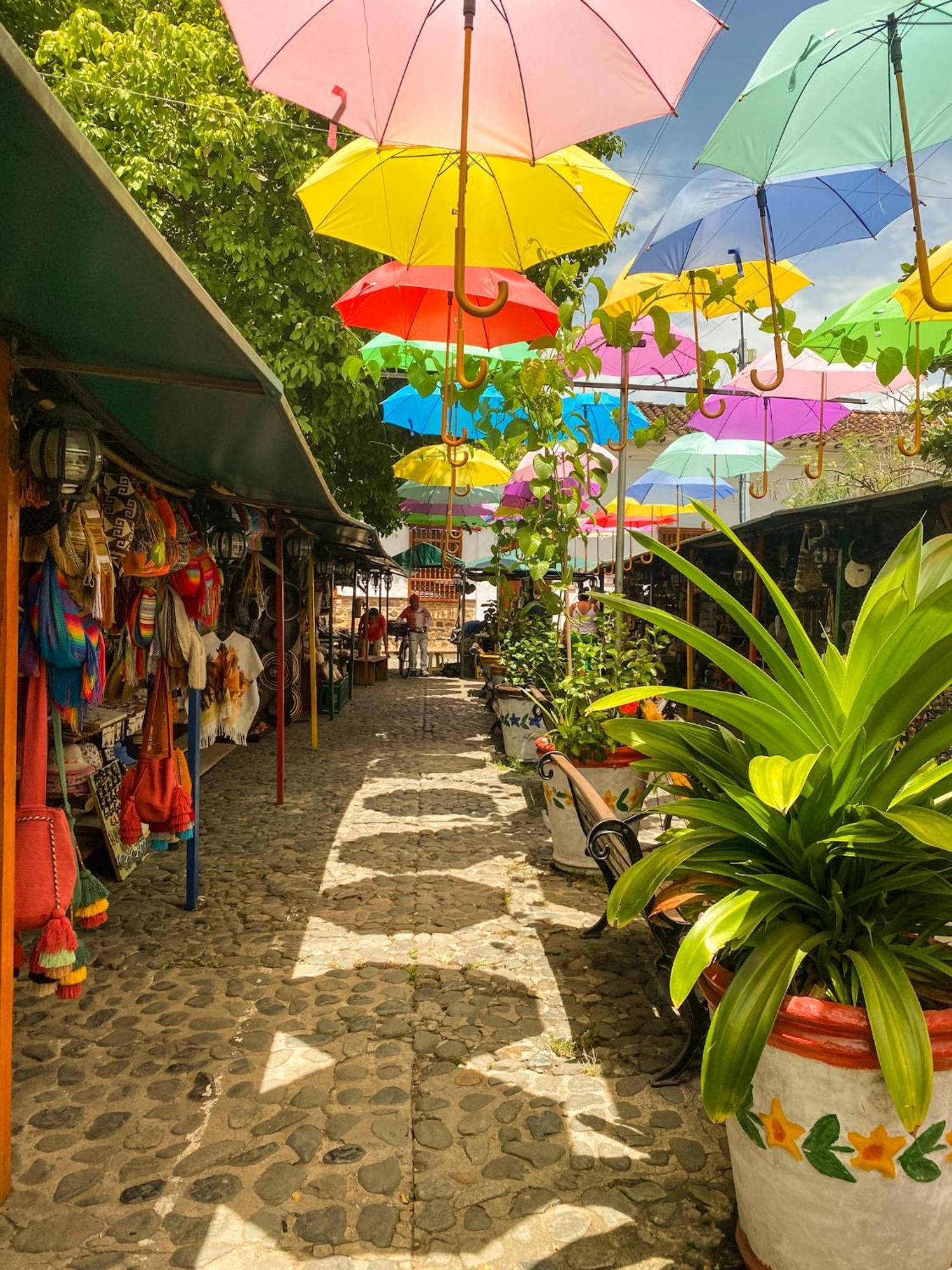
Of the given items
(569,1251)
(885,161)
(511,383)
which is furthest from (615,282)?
(569,1251)

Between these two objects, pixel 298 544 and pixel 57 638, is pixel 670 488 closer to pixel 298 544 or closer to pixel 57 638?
pixel 298 544

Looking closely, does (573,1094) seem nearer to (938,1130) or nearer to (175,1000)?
(938,1130)

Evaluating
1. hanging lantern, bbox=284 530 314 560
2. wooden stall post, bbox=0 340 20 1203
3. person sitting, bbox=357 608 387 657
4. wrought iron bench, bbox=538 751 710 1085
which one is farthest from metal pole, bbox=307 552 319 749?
person sitting, bbox=357 608 387 657

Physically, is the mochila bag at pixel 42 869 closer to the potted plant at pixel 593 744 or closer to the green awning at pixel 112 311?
the green awning at pixel 112 311

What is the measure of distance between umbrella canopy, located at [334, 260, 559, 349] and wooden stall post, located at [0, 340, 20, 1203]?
3.00 meters

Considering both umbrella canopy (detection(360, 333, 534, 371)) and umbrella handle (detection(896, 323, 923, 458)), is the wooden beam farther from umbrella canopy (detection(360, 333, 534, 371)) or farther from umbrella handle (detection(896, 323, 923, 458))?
umbrella handle (detection(896, 323, 923, 458))

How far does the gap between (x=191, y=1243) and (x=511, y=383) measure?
4.16 meters

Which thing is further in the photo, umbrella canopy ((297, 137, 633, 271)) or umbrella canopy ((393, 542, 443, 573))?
umbrella canopy ((393, 542, 443, 573))

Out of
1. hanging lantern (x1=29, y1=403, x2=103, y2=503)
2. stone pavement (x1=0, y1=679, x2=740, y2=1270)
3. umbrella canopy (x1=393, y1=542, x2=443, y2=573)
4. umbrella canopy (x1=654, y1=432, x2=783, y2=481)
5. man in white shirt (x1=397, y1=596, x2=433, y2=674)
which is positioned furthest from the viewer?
man in white shirt (x1=397, y1=596, x2=433, y2=674)

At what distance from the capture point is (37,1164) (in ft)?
7.65

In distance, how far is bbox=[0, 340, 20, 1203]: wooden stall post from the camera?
2.20 meters

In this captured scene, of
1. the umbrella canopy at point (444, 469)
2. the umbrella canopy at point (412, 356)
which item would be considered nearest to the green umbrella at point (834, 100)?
the umbrella canopy at point (412, 356)

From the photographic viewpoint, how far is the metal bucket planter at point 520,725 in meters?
8.10

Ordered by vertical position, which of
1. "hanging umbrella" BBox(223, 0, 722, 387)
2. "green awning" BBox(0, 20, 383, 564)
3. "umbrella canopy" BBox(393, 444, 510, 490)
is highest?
"hanging umbrella" BBox(223, 0, 722, 387)
